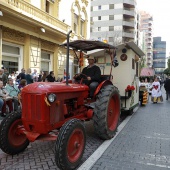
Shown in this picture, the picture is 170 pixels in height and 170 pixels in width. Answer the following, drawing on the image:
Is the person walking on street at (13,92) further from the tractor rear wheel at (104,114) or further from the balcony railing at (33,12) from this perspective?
the balcony railing at (33,12)

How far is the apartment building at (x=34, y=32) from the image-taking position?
11.4 metres

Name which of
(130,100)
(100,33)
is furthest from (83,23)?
(100,33)

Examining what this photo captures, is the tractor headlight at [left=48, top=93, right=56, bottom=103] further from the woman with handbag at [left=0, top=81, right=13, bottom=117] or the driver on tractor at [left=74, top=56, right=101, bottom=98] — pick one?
the woman with handbag at [left=0, top=81, right=13, bottom=117]

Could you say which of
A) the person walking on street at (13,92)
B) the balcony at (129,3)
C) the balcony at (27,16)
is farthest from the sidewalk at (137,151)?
the balcony at (129,3)

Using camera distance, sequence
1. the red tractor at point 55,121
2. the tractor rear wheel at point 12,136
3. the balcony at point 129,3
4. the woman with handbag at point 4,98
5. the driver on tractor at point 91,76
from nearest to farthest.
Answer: the red tractor at point 55,121 < the tractor rear wheel at point 12,136 < the driver on tractor at point 91,76 < the woman with handbag at point 4,98 < the balcony at point 129,3

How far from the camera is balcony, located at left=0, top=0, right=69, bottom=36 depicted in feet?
35.7

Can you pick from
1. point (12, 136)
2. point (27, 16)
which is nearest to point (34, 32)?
point (27, 16)

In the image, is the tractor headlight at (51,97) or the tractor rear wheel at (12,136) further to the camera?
the tractor rear wheel at (12,136)

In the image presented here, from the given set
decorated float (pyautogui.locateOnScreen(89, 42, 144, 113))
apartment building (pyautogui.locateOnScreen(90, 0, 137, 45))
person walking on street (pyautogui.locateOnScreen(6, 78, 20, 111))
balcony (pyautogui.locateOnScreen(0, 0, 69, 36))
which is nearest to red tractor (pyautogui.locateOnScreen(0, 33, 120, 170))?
decorated float (pyautogui.locateOnScreen(89, 42, 144, 113))

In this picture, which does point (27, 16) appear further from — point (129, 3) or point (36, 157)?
point (129, 3)

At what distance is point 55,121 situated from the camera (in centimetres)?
411

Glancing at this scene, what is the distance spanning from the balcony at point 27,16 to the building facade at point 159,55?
124875 mm

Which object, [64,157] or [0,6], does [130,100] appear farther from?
[0,6]

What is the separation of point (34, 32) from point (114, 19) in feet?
157
